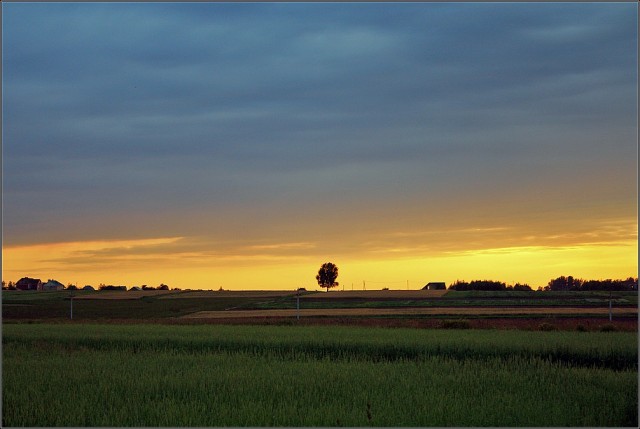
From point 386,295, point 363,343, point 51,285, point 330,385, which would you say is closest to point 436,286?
point 386,295

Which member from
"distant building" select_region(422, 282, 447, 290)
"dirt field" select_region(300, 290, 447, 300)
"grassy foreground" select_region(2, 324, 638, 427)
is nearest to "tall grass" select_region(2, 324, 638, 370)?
"grassy foreground" select_region(2, 324, 638, 427)

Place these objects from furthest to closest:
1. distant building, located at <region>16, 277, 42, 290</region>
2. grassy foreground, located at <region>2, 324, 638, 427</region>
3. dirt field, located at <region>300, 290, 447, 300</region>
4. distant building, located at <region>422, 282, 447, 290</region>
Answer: distant building, located at <region>16, 277, 42, 290</region>
distant building, located at <region>422, 282, 447, 290</region>
dirt field, located at <region>300, 290, 447, 300</region>
grassy foreground, located at <region>2, 324, 638, 427</region>

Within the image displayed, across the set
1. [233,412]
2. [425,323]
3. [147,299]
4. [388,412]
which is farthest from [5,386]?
[147,299]

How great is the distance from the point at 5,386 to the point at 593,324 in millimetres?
29936

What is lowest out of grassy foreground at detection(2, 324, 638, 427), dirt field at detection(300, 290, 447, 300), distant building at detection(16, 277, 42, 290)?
grassy foreground at detection(2, 324, 638, 427)

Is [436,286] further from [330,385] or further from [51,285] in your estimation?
[330,385]

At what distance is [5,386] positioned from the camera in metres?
17.1

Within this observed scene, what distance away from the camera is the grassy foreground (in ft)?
45.9

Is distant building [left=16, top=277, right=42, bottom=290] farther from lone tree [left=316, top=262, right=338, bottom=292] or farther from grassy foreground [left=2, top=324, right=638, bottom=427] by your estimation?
grassy foreground [left=2, top=324, right=638, bottom=427]

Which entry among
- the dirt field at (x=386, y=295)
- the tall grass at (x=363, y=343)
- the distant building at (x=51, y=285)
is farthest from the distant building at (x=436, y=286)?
the tall grass at (x=363, y=343)

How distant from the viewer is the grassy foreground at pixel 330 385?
45.9 ft

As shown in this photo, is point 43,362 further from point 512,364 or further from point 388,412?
point 512,364

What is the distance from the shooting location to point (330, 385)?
1697 centimetres

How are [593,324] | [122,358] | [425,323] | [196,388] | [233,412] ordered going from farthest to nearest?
[425,323] < [593,324] < [122,358] < [196,388] < [233,412]
